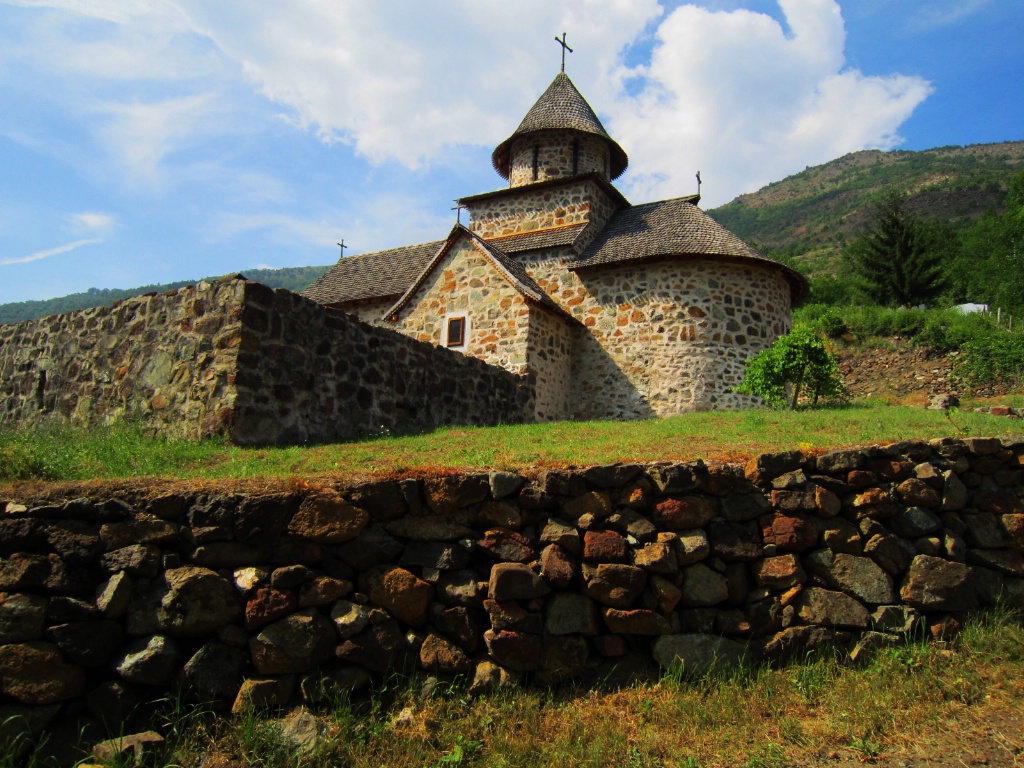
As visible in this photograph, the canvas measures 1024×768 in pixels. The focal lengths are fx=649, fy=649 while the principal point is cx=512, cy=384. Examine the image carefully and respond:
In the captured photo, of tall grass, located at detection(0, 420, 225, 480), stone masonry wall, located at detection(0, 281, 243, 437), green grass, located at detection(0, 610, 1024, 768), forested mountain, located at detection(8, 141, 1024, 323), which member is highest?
forested mountain, located at detection(8, 141, 1024, 323)

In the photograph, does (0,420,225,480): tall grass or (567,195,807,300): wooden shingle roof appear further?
(567,195,807,300): wooden shingle roof

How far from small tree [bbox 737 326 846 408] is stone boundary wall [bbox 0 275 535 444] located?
658 cm

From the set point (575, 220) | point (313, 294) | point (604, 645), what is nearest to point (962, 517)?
point (604, 645)

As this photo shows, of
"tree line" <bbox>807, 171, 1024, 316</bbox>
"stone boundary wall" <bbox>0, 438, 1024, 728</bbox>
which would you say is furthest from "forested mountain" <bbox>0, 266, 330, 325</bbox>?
"stone boundary wall" <bbox>0, 438, 1024, 728</bbox>

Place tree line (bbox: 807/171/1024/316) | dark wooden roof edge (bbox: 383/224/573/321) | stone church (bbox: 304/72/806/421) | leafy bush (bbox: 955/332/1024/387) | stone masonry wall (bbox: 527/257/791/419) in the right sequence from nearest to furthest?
dark wooden roof edge (bbox: 383/224/573/321), stone church (bbox: 304/72/806/421), stone masonry wall (bbox: 527/257/791/419), leafy bush (bbox: 955/332/1024/387), tree line (bbox: 807/171/1024/316)

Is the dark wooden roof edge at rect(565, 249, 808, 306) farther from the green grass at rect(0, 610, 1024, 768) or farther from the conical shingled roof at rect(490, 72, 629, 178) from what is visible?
the green grass at rect(0, 610, 1024, 768)

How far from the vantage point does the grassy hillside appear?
214ft

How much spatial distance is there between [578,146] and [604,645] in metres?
18.9

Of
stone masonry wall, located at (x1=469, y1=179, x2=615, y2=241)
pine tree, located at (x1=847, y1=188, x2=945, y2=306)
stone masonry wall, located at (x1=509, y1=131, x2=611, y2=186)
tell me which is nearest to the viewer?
stone masonry wall, located at (x1=469, y1=179, x2=615, y2=241)

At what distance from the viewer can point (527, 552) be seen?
192 inches

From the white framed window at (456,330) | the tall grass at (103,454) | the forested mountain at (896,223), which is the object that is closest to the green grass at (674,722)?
the tall grass at (103,454)

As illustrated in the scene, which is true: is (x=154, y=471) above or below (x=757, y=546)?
above

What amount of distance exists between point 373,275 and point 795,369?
13563 millimetres

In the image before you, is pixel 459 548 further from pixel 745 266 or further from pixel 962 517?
pixel 745 266
